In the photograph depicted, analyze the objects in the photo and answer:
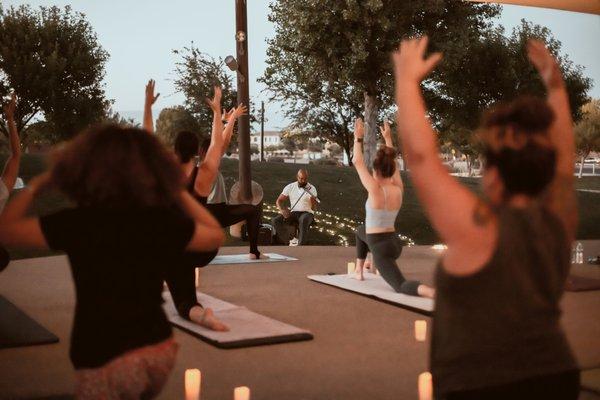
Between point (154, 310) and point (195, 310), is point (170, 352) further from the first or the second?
point (195, 310)

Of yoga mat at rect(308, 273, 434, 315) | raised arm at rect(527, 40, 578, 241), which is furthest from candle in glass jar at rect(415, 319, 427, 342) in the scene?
raised arm at rect(527, 40, 578, 241)

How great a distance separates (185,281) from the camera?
19.7ft

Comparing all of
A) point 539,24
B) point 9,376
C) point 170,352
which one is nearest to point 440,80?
point 539,24

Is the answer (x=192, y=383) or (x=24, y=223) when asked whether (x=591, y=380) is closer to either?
(x=192, y=383)

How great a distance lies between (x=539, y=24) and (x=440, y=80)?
496cm

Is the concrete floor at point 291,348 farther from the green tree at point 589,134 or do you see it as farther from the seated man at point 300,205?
the green tree at point 589,134

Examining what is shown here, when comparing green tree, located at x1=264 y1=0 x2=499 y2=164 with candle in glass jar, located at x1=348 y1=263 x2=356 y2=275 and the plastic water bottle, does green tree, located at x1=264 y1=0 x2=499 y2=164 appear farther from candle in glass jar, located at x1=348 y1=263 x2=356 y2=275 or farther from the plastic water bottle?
candle in glass jar, located at x1=348 y1=263 x2=356 y2=275

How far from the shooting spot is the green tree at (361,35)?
1884 cm

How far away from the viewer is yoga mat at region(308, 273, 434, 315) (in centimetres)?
675

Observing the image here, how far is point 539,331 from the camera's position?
2023mm

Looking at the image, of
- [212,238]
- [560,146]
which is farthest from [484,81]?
[212,238]

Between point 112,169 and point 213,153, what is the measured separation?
10.3ft

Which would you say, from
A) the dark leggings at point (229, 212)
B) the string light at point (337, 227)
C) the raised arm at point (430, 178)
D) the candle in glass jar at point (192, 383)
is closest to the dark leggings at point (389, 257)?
the dark leggings at point (229, 212)

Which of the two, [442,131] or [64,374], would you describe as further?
[442,131]
